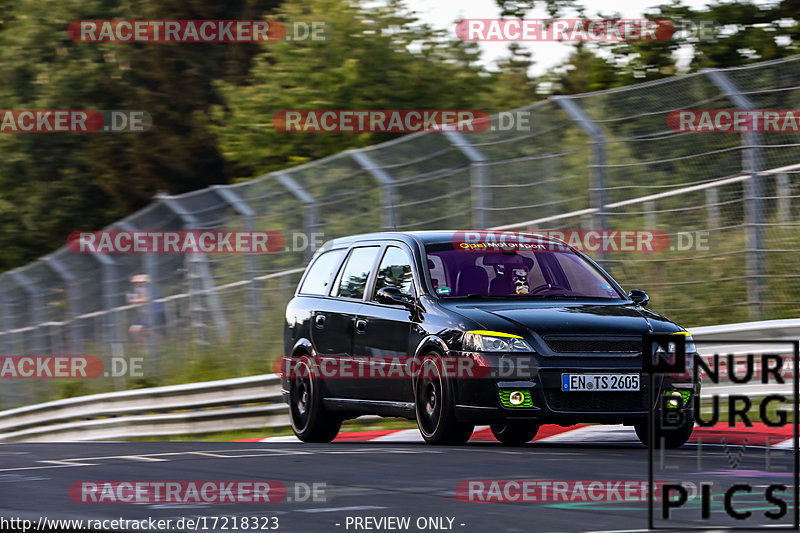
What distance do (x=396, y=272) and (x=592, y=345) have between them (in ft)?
6.98

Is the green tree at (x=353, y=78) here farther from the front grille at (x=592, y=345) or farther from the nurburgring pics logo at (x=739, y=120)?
the front grille at (x=592, y=345)

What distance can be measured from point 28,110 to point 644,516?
37349 mm

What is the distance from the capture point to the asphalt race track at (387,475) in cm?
697

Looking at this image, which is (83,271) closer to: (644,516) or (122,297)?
(122,297)

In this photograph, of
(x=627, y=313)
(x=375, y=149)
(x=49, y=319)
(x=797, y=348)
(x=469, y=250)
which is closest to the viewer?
(x=797, y=348)

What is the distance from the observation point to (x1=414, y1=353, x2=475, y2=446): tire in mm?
10648

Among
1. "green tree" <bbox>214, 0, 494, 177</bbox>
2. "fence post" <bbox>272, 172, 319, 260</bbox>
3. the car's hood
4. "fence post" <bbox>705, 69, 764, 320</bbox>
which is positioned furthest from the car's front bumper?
"green tree" <bbox>214, 0, 494, 177</bbox>

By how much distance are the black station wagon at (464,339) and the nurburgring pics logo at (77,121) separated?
1065 inches

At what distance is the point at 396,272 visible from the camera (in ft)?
39.5

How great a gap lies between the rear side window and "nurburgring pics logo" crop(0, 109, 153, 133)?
2640cm

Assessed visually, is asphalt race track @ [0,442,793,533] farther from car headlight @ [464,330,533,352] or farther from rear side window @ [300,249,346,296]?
rear side window @ [300,249,346,296]

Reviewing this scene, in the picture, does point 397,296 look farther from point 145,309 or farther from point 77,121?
point 77,121

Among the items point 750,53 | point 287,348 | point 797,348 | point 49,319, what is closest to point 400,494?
point 797,348

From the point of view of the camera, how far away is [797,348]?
5.62m
